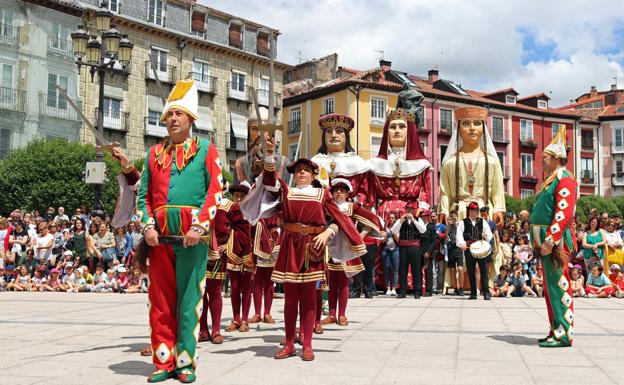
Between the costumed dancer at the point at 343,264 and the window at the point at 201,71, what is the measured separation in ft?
112

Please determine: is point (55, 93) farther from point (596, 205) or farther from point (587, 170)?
point (587, 170)

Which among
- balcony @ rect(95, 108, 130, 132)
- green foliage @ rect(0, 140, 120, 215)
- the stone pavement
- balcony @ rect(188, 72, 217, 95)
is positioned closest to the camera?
the stone pavement

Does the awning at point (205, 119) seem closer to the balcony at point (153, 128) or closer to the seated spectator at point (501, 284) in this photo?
the balcony at point (153, 128)

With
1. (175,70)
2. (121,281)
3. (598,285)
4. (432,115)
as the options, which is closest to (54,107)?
(175,70)

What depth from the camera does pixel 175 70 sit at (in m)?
40.7

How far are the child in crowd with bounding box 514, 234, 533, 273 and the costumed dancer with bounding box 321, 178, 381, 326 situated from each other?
6790mm

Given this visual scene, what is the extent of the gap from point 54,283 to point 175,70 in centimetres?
2598

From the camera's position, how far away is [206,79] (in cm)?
4212

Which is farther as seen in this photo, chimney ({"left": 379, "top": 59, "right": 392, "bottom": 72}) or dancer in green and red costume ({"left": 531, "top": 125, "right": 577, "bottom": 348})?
chimney ({"left": 379, "top": 59, "right": 392, "bottom": 72})

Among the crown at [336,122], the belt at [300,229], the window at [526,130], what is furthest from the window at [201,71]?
the belt at [300,229]

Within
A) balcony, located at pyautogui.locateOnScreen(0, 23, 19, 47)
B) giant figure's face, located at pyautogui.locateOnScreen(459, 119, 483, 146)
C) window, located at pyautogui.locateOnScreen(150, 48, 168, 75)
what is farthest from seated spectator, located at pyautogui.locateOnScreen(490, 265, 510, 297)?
balcony, located at pyautogui.locateOnScreen(0, 23, 19, 47)

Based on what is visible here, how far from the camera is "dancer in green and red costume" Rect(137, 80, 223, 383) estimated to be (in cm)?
566

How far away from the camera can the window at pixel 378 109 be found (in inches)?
1858

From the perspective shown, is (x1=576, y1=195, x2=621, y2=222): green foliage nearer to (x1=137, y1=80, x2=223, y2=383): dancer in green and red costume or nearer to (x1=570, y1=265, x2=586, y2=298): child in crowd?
(x1=570, y1=265, x2=586, y2=298): child in crowd
